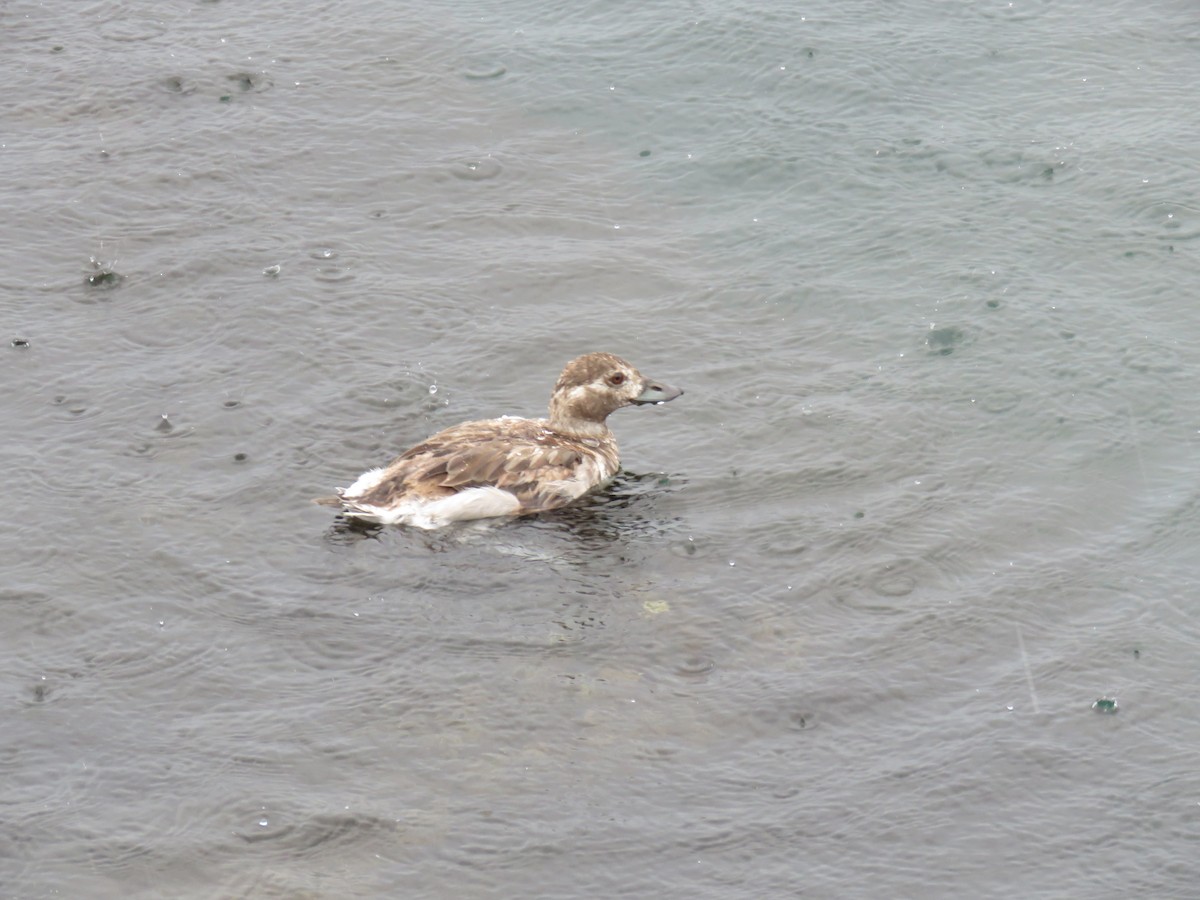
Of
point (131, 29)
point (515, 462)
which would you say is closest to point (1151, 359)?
point (515, 462)

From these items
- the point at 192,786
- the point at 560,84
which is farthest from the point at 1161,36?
the point at 192,786

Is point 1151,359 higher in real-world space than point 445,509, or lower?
higher

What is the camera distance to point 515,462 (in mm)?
9992

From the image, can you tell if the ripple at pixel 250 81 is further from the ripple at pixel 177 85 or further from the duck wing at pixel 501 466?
the duck wing at pixel 501 466

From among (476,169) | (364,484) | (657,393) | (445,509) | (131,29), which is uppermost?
(131,29)

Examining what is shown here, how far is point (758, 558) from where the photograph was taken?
920 centimetres

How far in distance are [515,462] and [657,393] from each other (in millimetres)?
1058

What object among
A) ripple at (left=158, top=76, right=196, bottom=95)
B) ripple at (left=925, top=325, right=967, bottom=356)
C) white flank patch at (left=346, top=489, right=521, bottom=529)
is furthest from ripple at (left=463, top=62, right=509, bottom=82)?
white flank patch at (left=346, top=489, right=521, bottom=529)

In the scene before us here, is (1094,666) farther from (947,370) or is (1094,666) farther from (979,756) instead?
(947,370)

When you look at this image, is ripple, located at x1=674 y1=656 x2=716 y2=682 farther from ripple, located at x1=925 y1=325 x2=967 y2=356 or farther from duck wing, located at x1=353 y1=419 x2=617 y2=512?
ripple, located at x1=925 y1=325 x2=967 y2=356

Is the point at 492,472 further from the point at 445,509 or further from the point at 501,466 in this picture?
the point at 445,509

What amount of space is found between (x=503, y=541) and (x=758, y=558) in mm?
1490

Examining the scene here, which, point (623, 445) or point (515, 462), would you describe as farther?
point (623, 445)

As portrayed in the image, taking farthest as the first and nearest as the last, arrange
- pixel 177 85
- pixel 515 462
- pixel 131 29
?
pixel 131 29, pixel 177 85, pixel 515 462
